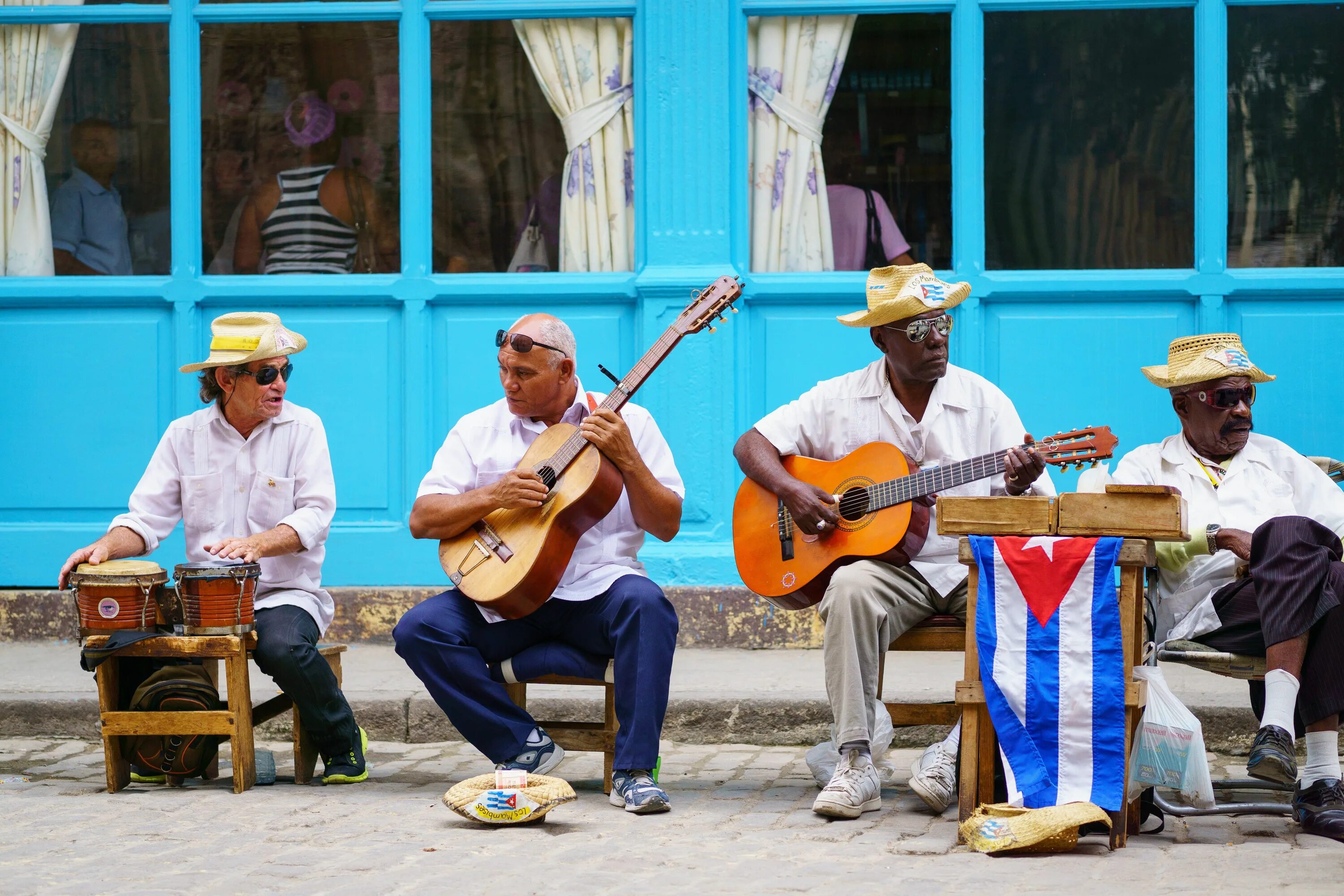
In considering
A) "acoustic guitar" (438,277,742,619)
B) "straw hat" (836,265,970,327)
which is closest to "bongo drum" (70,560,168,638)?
"acoustic guitar" (438,277,742,619)

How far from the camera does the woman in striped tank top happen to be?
7.26m

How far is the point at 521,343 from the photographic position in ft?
16.4

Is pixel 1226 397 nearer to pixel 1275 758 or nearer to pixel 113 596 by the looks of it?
pixel 1275 758

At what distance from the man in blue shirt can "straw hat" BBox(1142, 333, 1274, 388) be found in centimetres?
471

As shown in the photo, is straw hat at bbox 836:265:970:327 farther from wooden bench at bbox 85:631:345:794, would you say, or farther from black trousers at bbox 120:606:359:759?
wooden bench at bbox 85:631:345:794

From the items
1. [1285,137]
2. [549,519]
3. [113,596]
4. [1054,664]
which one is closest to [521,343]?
[549,519]

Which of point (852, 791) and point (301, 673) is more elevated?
point (301, 673)

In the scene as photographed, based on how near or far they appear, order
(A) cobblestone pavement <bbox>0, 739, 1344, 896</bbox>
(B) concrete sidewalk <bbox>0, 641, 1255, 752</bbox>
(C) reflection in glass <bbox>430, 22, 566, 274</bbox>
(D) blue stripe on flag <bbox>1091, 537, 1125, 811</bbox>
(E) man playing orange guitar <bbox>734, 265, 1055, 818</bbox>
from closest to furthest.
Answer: (A) cobblestone pavement <bbox>0, 739, 1344, 896</bbox> → (D) blue stripe on flag <bbox>1091, 537, 1125, 811</bbox> → (E) man playing orange guitar <bbox>734, 265, 1055, 818</bbox> → (B) concrete sidewalk <bbox>0, 641, 1255, 752</bbox> → (C) reflection in glass <bbox>430, 22, 566, 274</bbox>

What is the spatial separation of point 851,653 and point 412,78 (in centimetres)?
378

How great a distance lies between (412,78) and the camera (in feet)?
23.4

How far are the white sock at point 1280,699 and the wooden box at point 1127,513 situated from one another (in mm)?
524

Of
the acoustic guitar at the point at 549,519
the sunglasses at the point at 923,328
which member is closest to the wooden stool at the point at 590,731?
the acoustic guitar at the point at 549,519

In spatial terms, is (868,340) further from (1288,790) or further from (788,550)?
(1288,790)

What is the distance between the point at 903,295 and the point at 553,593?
1445 millimetres
